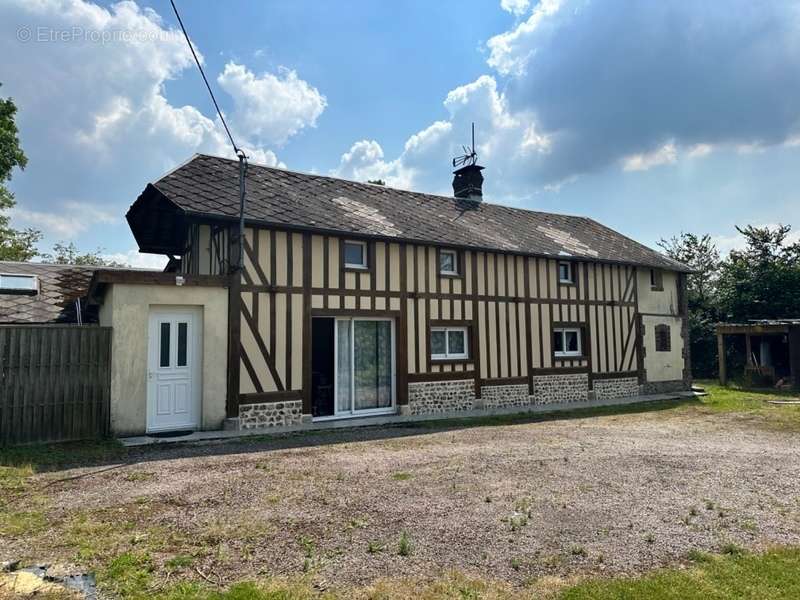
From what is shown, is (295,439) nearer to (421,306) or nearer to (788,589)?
(421,306)

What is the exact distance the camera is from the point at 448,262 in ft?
38.3

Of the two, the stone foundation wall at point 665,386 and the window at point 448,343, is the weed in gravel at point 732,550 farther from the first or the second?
the stone foundation wall at point 665,386

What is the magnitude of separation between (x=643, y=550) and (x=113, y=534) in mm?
3899

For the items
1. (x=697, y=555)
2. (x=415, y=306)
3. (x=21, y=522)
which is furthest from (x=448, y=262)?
(x=21, y=522)

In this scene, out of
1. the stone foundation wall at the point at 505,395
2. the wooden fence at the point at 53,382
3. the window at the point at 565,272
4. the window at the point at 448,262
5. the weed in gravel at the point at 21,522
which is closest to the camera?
the weed in gravel at the point at 21,522

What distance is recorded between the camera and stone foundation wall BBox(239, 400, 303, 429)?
868cm

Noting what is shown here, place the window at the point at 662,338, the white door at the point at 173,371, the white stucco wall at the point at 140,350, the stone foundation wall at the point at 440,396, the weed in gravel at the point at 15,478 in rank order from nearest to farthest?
the weed in gravel at the point at 15,478, the white stucco wall at the point at 140,350, the white door at the point at 173,371, the stone foundation wall at the point at 440,396, the window at the point at 662,338

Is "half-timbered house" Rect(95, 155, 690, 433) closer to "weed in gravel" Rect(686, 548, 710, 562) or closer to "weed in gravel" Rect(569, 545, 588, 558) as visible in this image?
"weed in gravel" Rect(569, 545, 588, 558)

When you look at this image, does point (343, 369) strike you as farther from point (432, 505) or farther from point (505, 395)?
point (432, 505)

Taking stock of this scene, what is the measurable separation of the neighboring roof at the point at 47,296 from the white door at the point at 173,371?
8.44 feet

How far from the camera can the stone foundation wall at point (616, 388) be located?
1360cm

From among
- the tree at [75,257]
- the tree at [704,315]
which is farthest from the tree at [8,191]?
the tree at [704,315]

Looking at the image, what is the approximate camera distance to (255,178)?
11039 mm

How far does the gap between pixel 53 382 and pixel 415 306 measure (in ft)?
21.1
